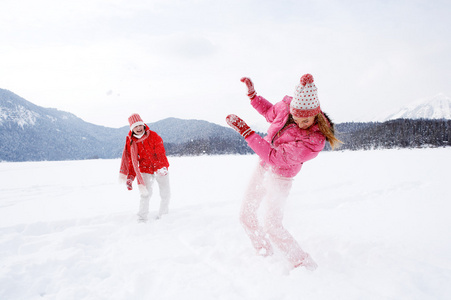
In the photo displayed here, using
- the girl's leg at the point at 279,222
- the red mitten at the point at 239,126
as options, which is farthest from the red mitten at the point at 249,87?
the girl's leg at the point at 279,222

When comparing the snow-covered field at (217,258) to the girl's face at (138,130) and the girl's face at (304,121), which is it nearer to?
the girl's face at (304,121)

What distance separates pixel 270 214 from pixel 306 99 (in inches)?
50.4

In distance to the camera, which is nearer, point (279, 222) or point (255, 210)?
point (279, 222)

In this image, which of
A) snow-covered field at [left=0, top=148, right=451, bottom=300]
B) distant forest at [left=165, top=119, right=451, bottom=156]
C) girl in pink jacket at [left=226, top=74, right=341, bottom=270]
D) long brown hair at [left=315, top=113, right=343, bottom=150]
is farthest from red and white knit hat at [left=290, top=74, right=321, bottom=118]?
distant forest at [left=165, top=119, right=451, bottom=156]

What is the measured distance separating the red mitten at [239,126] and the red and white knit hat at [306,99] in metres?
0.45

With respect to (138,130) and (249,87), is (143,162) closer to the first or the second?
(138,130)

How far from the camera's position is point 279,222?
2.66 meters

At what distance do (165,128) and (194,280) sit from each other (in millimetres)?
191452

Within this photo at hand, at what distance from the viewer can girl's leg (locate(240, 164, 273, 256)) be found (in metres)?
2.80

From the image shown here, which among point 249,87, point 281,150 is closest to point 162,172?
point 249,87

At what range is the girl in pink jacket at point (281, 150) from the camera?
215 centimetres

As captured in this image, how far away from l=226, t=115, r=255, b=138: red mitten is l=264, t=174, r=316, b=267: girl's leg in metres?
0.66

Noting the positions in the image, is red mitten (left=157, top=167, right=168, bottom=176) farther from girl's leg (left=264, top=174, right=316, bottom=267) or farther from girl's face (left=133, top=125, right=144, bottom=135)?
girl's leg (left=264, top=174, right=316, bottom=267)

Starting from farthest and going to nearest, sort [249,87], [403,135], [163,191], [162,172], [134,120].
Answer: [403,135]
[163,191]
[162,172]
[134,120]
[249,87]
